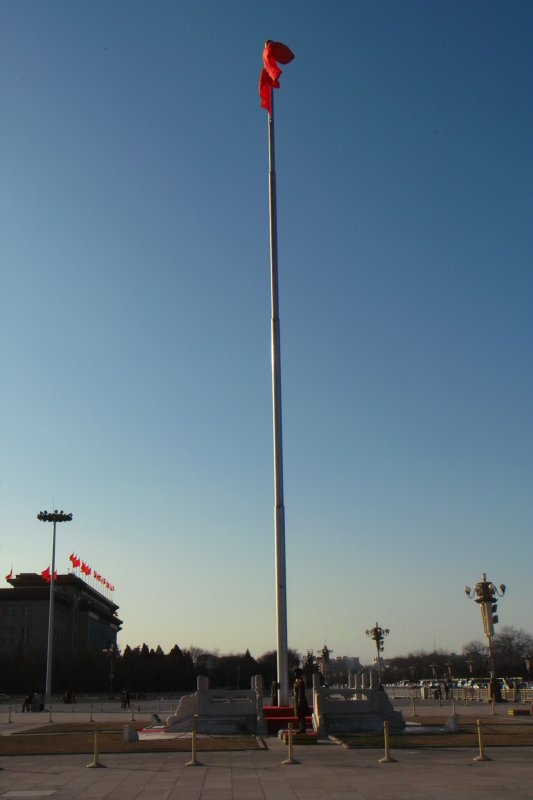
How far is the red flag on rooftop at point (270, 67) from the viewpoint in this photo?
107 ft

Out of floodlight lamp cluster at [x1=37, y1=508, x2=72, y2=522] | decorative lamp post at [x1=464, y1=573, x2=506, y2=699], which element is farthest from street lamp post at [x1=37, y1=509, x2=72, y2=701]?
decorative lamp post at [x1=464, y1=573, x2=506, y2=699]

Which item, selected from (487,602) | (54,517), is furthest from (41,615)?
(487,602)

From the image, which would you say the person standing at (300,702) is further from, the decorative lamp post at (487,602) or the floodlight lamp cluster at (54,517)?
the floodlight lamp cluster at (54,517)

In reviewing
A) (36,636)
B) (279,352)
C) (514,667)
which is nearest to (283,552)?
(279,352)

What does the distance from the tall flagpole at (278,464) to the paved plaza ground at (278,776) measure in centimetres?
672

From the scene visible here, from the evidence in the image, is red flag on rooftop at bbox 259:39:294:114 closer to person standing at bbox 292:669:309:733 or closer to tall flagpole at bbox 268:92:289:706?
tall flagpole at bbox 268:92:289:706

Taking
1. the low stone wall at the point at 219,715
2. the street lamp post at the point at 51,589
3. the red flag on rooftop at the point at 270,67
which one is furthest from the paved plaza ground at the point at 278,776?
the street lamp post at the point at 51,589

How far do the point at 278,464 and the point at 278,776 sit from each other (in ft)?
50.0

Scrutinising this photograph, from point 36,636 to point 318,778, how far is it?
106m

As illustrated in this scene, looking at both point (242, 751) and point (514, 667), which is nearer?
point (242, 751)

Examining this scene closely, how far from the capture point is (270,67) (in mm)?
32875

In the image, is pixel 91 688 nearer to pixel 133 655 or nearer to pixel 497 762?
pixel 133 655

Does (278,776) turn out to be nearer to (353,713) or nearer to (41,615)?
(353,713)

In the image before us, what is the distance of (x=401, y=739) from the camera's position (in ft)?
81.7
